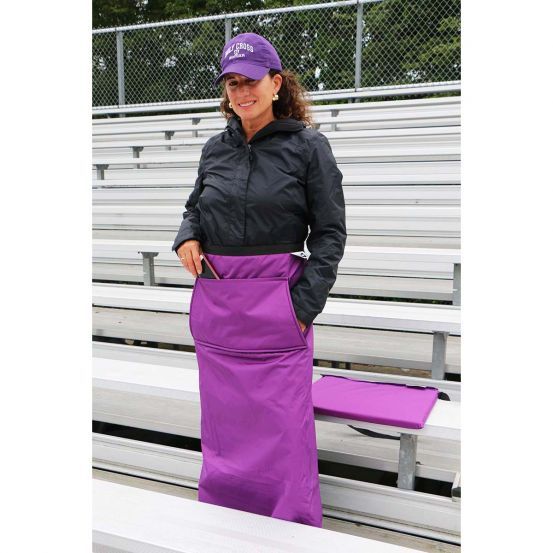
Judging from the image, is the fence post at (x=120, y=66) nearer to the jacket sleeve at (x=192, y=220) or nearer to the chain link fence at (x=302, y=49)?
the chain link fence at (x=302, y=49)

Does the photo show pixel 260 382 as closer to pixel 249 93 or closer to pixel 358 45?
pixel 249 93

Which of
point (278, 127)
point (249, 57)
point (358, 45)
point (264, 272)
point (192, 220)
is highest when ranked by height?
point (358, 45)

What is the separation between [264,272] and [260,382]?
0.78 feet

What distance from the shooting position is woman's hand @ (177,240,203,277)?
135 centimetres

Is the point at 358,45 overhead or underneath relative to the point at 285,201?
overhead

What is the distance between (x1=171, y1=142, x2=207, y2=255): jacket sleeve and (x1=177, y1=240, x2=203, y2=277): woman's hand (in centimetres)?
2

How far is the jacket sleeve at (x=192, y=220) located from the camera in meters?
1.38

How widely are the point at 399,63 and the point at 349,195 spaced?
10.5ft

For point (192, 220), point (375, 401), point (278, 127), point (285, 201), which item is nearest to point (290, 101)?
point (278, 127)

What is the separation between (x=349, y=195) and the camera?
10.7 feet

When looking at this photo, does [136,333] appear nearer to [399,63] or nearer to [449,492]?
[449,492]

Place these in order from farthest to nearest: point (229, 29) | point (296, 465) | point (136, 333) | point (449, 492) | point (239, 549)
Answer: point (229, 29), point (136, 333), point (449, 492), point (296, 465), point (239, 549)

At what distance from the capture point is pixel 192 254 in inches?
53.1
